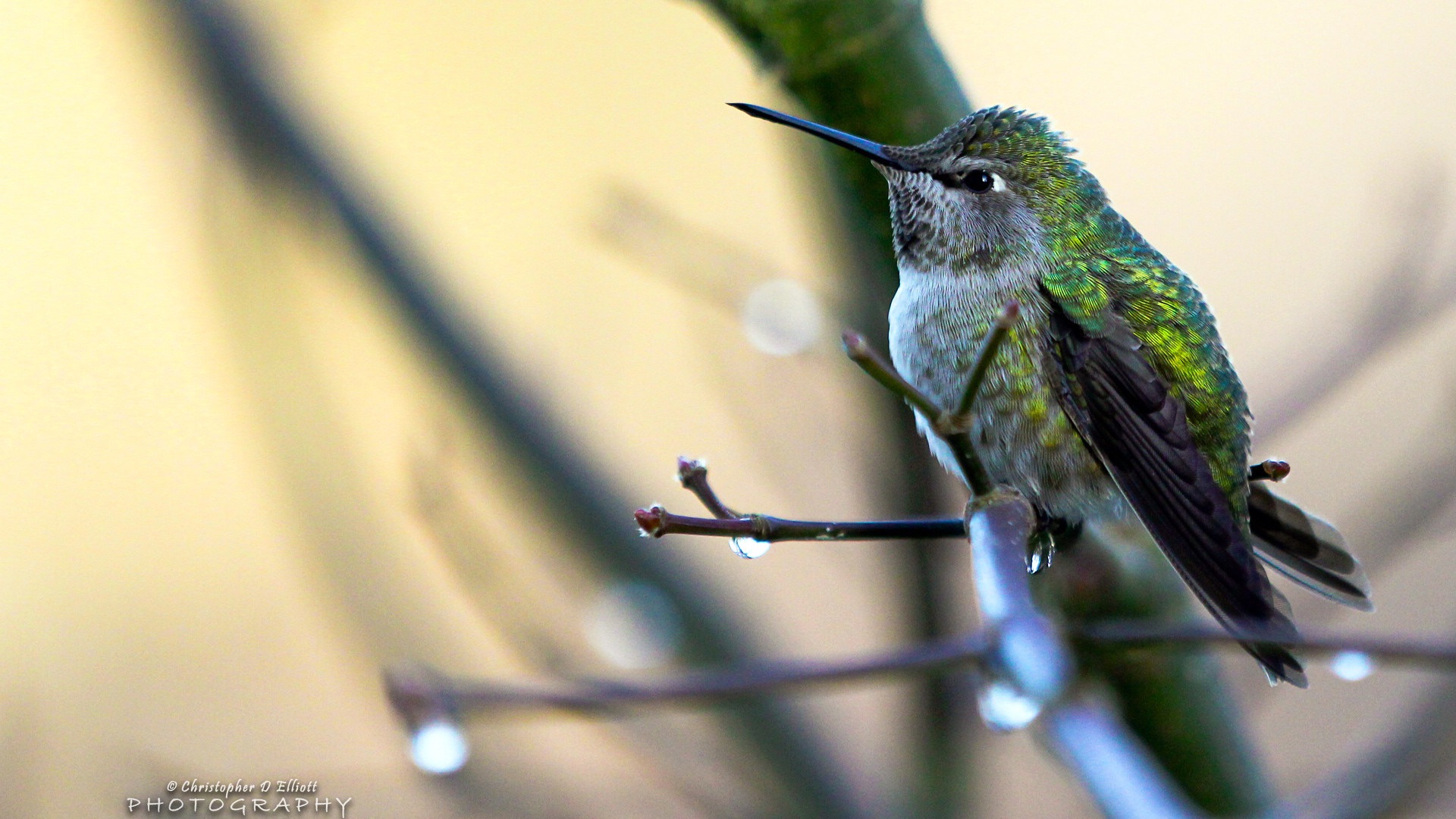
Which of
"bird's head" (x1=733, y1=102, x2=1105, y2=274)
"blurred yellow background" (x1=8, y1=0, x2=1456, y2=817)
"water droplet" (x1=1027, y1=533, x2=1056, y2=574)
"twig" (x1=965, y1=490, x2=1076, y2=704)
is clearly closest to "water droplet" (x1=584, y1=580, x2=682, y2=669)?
"blurred yellow background" (x1=8, y1=0, x2=1456, y2=817)

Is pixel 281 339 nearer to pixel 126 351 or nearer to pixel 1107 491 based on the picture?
pixel 1107 491

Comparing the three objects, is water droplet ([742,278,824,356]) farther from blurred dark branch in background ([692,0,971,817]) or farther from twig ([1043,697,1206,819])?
twig ([1043,697,1206,819])

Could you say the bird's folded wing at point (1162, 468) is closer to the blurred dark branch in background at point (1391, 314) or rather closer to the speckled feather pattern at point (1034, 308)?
the speckled feather pattern at point (1034, 308)

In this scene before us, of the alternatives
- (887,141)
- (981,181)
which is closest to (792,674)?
(887,141)

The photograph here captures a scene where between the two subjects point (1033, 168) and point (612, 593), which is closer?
point (1033, 168)

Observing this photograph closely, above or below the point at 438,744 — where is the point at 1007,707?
below

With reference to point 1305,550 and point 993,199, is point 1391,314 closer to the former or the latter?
point 1305,550

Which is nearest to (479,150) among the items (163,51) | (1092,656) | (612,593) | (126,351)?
(126,351)
